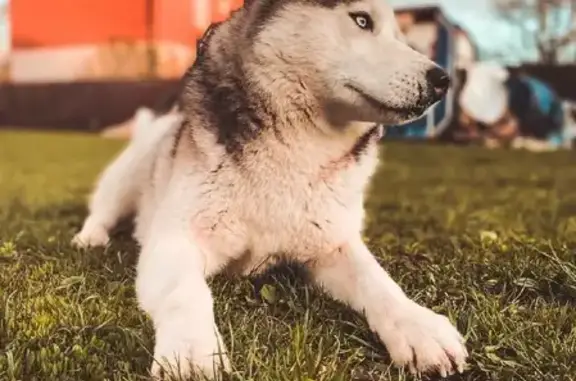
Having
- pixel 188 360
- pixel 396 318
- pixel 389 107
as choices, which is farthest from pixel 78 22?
pixel 188 360

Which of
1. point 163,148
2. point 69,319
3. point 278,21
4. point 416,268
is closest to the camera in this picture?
point 69,319

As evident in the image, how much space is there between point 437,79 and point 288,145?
1.61ft

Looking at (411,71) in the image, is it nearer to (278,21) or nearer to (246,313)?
(278,21)

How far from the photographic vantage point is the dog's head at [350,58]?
210 centimetres

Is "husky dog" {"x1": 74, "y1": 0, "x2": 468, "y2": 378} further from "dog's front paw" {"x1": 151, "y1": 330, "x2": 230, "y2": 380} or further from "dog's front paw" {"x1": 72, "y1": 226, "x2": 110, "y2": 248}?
"dog's front paw" {"x1": 72, "y1": 226, "x2": 110, "y2": 248}

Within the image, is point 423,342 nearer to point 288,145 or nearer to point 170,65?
point 288,145

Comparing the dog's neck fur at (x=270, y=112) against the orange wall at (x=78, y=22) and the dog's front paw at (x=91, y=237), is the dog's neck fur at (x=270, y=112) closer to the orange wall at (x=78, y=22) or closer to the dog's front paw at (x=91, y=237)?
the dog's front paw at (x=91, y=237)

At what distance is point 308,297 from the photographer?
222 centimetres

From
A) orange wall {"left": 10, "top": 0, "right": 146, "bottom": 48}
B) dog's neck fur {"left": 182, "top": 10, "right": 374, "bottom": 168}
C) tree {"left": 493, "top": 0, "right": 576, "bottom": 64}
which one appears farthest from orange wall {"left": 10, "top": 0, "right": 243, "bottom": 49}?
dog's neck fur {"left": 182, "top": 10, "right": 374, "bottom": 168}

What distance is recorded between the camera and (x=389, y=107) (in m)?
2.13

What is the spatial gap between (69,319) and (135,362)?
1.10ft

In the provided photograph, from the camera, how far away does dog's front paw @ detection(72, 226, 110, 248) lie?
10.3 ft

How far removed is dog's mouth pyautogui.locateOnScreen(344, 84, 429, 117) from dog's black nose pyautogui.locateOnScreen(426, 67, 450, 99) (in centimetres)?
6

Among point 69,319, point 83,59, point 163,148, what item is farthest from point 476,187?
point 83,59
